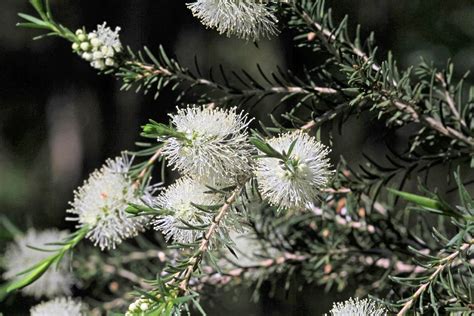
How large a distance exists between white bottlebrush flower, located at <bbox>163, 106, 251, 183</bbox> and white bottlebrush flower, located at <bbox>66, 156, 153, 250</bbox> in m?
0.08

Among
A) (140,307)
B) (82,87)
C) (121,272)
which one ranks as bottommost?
(82,87)

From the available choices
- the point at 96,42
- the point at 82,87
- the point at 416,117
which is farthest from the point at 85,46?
the point at 82,87

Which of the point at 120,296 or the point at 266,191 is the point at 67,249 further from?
the point at 120,296

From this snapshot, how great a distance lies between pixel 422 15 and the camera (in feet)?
6.24

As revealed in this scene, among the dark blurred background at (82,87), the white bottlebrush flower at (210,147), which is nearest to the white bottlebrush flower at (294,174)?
the white bottlebrush flower at (210,147)

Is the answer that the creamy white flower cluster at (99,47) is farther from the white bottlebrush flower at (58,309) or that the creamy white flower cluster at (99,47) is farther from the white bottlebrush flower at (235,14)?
the white bottlebrush flower at (58,309)

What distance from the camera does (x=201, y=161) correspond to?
0.39m

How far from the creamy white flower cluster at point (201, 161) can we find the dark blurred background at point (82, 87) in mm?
1527

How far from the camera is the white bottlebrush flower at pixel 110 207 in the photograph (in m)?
0.47

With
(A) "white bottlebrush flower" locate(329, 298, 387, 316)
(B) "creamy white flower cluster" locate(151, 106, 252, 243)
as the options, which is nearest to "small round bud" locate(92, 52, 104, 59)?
(B) "creamy white flower cluster" locate(151, 106, 252, 243)

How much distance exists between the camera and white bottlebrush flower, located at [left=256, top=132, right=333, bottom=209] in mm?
390

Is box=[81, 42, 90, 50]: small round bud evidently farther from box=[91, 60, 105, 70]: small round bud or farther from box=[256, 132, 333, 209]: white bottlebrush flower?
box=[256, 132, 333, 209]: white bottlebrush flower

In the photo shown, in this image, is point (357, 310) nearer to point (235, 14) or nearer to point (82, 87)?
point (235, 14)

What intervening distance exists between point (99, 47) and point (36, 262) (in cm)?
30
